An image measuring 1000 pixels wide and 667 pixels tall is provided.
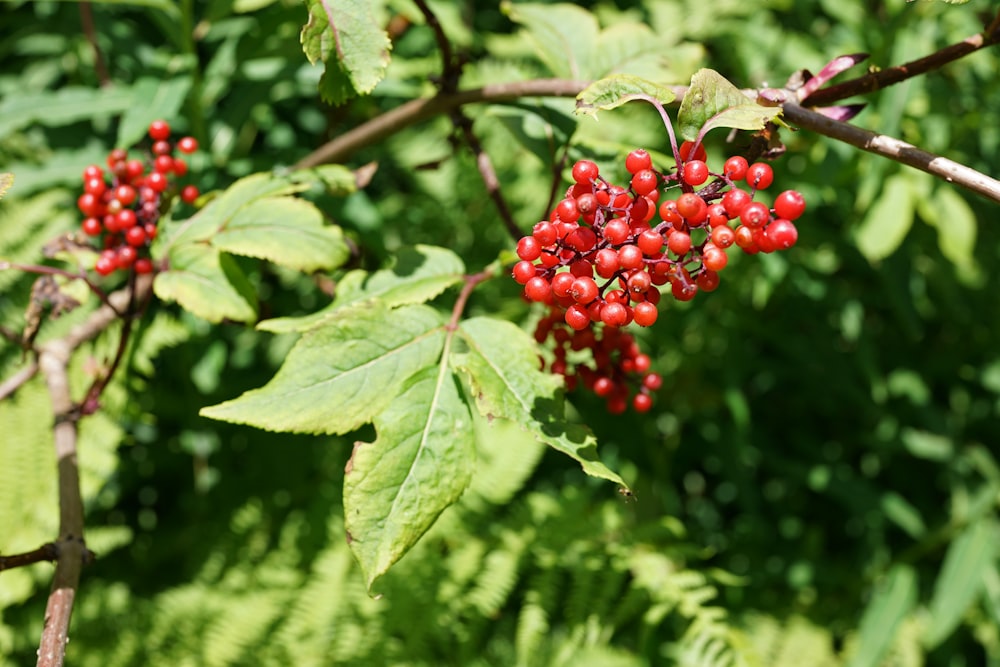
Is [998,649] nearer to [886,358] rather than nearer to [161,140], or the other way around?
[886,358]

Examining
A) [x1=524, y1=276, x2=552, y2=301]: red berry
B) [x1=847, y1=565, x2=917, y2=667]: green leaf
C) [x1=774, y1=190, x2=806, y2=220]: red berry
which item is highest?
[x1=774, y1=190, x2=806, y2=220]: red berry

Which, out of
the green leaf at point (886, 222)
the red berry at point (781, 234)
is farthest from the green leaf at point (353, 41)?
the green leaf at point (886, 222)

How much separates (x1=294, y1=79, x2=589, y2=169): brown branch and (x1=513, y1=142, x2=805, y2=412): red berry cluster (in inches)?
15.1

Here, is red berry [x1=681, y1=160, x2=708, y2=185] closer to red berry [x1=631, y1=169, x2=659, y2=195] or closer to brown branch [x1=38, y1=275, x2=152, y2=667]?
red berry [x1=631, y1=169, x2=659, y2=195]

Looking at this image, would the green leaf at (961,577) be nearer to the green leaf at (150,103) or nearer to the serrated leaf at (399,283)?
the serrated leaf at (399,283)

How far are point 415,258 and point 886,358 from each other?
8.27 feet

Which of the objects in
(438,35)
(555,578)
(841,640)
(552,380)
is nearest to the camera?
(552,380)

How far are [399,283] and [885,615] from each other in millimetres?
2443

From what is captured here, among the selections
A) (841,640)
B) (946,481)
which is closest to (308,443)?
(841,640)

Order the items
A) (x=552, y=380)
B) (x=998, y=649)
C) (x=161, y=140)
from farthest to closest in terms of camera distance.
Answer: (x=998, y=649)
(x=161, y=140)
(x=552, y=380)

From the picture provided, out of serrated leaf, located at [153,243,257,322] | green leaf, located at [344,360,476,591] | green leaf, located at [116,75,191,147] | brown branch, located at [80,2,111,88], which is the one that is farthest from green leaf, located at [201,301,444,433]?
brown branch, located at [80,2,111,88]

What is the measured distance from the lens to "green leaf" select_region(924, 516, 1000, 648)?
286 cm

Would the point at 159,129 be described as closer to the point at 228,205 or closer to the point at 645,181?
the point at 228,205

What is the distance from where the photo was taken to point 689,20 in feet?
10.4
